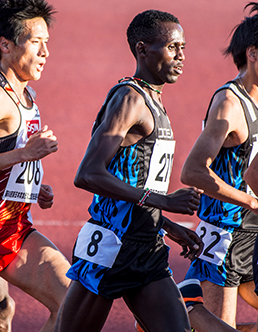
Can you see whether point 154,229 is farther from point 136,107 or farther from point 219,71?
point 219,71

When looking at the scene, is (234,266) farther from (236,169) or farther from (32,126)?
(32,126)

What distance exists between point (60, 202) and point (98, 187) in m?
6.62

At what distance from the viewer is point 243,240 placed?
291cm

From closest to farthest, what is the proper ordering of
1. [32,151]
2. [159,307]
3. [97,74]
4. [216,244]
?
[159,307] → [32,151] → [216,244] → [97,74]

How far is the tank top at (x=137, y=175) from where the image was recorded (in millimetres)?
2377

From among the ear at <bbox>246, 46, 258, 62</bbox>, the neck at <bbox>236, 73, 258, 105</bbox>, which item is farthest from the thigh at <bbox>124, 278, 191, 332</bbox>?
the ear at <bbox>246, 46, 258, 62</bbox>

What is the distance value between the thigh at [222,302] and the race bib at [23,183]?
109 centimetres

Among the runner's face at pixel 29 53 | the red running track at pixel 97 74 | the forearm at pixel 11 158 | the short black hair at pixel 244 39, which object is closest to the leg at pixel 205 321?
the forearm at pixel 11 158

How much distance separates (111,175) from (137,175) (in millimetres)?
208

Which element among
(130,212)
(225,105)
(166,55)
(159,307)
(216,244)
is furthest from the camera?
(216,244)

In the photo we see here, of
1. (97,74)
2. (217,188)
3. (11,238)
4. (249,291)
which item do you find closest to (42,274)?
(11,238)

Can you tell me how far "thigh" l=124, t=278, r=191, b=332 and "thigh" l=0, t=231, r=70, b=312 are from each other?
49 cm

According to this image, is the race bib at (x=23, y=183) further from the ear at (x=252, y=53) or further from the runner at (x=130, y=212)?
the ear at (x=252, y=53)

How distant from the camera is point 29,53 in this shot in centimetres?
300
